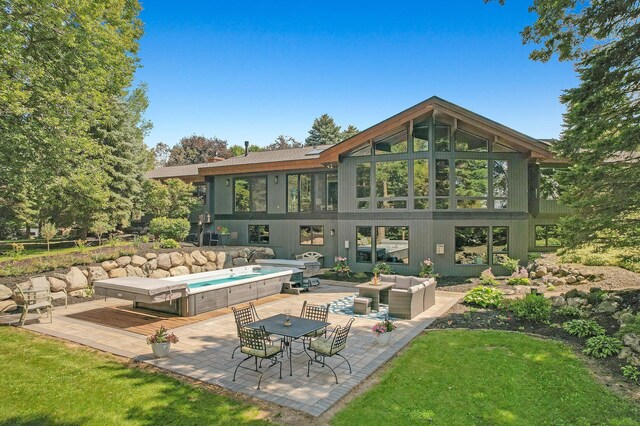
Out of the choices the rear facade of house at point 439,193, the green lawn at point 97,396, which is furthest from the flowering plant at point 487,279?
the green lawn at point 97,396

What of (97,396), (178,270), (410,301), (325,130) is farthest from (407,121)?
(325,130)

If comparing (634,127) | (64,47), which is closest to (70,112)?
(64,47)

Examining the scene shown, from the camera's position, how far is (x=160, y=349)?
7227 millimetres

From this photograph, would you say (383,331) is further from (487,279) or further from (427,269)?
(427,269)

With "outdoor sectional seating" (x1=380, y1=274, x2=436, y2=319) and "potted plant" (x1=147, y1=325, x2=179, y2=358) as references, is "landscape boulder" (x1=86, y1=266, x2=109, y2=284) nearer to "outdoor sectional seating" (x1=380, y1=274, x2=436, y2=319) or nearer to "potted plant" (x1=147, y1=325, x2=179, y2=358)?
"potted plant" (x1=147, y1=325, x2=179, y2=358)

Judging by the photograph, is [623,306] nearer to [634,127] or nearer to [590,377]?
[590,377]

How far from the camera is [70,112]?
10.6 metres

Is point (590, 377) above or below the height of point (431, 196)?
below

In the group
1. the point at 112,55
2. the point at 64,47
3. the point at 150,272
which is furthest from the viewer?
the point at 150,272

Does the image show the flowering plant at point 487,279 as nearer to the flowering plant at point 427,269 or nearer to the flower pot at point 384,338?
the flowering plant at point 427,269

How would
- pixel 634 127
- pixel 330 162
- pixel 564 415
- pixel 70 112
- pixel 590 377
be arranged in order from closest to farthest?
pixel 564 415 < pixel 590 377 < pixel 634 127 < pixel 70 112 < pixel 330 162

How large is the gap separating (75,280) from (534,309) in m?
14.3

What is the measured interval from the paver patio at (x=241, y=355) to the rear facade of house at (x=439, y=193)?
17.0ft

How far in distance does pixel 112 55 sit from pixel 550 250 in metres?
20.4
